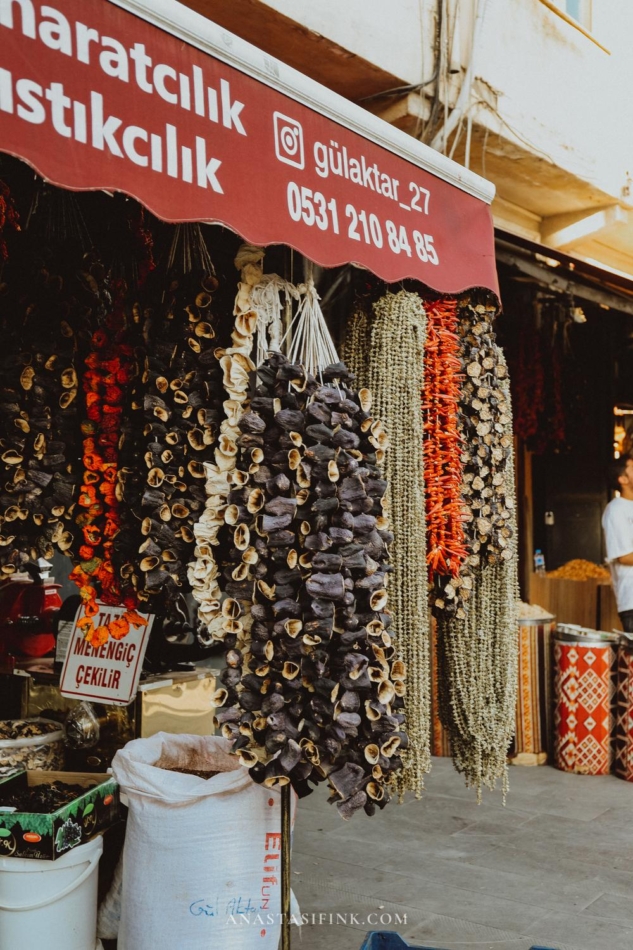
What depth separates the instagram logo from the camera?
7.29ft

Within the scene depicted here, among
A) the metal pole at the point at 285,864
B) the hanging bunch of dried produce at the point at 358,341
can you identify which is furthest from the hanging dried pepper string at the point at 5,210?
the metal pole at the point at 285,864

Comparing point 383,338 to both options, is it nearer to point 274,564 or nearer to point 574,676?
point 274,564

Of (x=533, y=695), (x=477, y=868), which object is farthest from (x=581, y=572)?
(x=477, y=868)

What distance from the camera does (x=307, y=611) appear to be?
2.13 metres

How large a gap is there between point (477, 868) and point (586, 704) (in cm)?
184

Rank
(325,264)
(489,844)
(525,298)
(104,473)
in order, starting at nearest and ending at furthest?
(325,264)
(104,473)
(489,844)
(525,298)

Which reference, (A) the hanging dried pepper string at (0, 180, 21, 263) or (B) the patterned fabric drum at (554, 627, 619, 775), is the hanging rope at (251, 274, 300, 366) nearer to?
(A) the hanging dried pepper string at (0, 180, 21, 263)

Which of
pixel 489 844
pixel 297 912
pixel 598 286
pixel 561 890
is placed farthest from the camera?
pixel 598 286

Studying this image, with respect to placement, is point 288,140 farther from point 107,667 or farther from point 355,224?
point 107,667

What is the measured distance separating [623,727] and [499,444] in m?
3.08

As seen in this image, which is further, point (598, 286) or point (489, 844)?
point (598, 286)

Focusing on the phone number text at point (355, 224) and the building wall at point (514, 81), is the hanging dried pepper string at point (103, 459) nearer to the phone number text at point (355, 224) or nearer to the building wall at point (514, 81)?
the phone number text at point (355, 224)

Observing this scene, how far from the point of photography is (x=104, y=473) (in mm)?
2492

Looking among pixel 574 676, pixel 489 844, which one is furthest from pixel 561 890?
pixel 574 676
